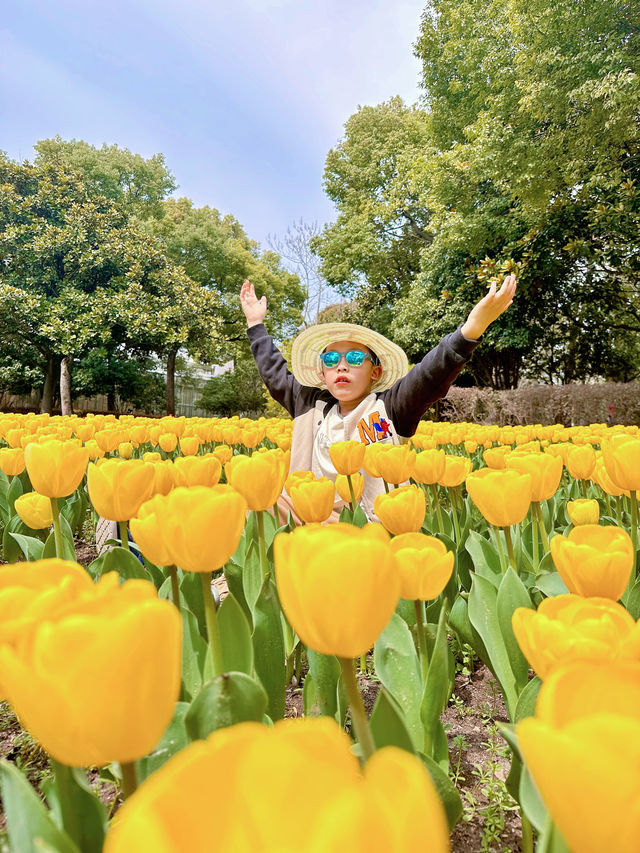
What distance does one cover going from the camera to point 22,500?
5.03 ft

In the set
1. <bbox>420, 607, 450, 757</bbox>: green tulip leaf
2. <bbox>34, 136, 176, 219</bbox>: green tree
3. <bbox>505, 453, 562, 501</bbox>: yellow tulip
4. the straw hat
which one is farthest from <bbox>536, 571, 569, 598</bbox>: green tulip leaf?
<bbox>34, 136, 176, 219</bbox>: green tree

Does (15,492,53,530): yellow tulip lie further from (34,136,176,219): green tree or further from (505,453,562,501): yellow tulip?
(34,136,176,219): green tree

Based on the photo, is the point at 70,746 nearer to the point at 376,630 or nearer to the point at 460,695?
the point at 376,630

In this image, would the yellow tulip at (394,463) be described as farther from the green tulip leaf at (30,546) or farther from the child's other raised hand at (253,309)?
the child's other raised hand at (253,309)

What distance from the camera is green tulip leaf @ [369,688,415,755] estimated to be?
53cm

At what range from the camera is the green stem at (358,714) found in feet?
1.51

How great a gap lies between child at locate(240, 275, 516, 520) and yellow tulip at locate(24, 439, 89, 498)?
1.32m

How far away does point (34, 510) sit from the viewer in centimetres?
154

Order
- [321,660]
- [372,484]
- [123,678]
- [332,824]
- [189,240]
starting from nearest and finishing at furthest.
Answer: [332,824] < [123,678] < [321,660] < [372,484] < [189,240]

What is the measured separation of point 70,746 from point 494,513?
89cm

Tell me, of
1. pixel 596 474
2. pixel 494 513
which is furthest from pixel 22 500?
Result: pixel 596 474

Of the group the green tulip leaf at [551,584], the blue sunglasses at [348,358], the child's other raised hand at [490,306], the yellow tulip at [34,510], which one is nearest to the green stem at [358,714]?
the green tulip leaf at [551,584]

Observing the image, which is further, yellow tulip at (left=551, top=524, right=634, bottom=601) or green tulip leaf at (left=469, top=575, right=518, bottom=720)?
green tulip leaf at (left=469, top=575, right=518, bottom=720)

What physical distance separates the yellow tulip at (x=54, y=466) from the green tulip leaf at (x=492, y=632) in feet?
2.82
